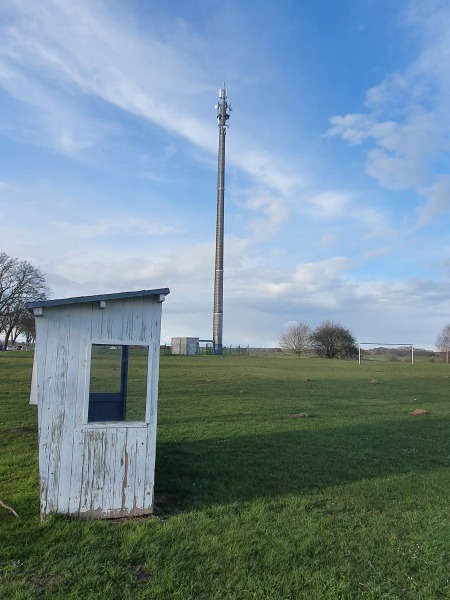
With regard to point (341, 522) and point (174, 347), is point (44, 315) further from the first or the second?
point (174, 347)

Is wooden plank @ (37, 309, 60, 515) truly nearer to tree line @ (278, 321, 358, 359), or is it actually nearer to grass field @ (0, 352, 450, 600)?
grass field @ (0, 352, 450, 600)

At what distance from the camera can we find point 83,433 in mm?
6219

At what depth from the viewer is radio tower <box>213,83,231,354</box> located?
58.9 metres

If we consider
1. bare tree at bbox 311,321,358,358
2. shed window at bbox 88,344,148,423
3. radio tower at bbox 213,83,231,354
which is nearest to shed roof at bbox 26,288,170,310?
shed window at bbox 88,344,148,423

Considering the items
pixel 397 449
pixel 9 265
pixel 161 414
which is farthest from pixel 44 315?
pixel 9 265

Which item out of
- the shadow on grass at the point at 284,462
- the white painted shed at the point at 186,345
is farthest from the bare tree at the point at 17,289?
the shadow on grass at the point at 284,462

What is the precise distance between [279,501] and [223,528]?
4.44 ft

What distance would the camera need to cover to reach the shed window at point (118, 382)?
671cm

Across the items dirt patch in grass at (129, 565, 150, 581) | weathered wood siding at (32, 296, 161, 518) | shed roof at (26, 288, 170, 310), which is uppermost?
shed roof at (26, 288, 170, 310)

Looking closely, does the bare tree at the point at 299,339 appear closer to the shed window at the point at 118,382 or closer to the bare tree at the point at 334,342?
the bare tree at the point at 334,342

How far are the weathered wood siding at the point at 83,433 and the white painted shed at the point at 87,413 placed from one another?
1 centimetres

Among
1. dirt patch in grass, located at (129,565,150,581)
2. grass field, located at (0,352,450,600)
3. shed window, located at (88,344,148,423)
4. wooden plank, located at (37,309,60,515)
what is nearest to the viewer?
grass field, located at (0,352,450,600)

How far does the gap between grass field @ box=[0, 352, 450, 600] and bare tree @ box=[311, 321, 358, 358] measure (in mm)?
60952

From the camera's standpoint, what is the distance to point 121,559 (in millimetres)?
5047
